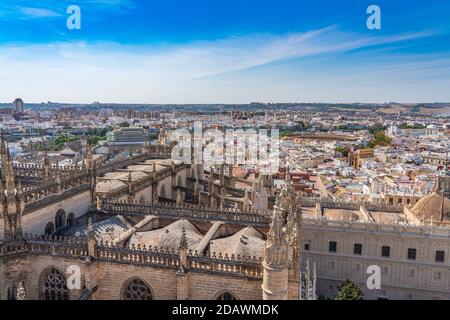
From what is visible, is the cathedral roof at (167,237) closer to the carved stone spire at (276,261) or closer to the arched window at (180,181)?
the carved stone spire at (276,261)

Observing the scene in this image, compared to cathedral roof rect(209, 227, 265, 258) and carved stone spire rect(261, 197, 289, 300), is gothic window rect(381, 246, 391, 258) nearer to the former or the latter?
cathedral roof rect(209, 227, 265, 258)

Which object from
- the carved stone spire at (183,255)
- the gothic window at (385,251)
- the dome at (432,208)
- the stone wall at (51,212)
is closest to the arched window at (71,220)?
the stone wall at (51,212)

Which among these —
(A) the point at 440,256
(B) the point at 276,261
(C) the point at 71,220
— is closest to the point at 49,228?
(C) the point at 71,220
